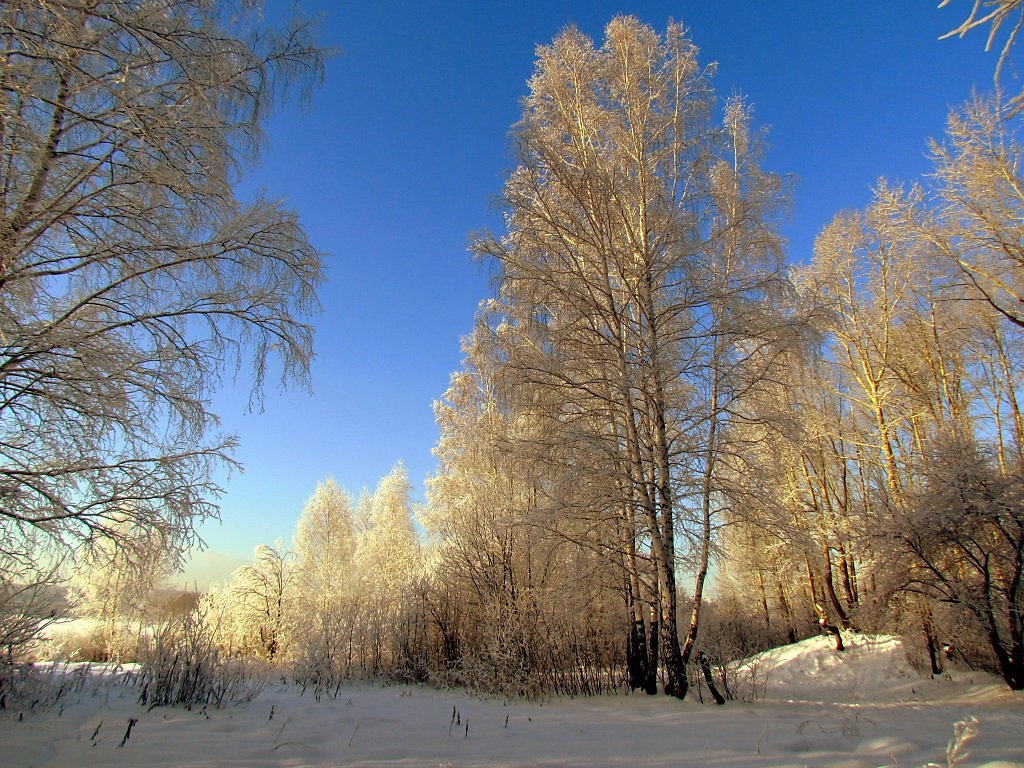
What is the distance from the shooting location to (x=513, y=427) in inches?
464

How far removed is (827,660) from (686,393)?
10463 millimetres

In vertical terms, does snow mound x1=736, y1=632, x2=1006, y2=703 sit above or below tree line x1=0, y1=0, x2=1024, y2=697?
below

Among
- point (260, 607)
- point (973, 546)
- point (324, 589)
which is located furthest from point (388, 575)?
point (973, 546)

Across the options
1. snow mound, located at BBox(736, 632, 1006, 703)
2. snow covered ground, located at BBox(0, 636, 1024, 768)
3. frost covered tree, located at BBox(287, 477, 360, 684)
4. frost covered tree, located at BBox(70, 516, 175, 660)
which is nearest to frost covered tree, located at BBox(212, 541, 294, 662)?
frost covered tree, located at BBox(287, 477, 360, 684)

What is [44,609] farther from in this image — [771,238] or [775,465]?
[771,238]

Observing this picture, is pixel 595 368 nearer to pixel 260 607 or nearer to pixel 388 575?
pixel 388 575

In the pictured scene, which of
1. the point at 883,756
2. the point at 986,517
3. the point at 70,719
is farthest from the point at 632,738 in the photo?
the point at 986,517

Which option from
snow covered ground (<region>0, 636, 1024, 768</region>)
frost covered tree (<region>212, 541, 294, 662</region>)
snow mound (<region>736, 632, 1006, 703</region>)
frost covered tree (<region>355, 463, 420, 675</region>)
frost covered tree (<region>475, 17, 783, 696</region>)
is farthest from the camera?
frost covered tree (<region>212, 541, 294, 662</region>)

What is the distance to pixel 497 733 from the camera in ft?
16.1

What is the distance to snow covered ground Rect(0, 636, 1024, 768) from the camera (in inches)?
144

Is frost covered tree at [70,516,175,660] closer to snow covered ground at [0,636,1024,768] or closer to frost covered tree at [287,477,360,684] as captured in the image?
snow covered ground at [0,636,1024,768]

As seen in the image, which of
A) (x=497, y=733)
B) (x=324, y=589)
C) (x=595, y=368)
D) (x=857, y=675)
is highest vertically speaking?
(x=595, y=368)

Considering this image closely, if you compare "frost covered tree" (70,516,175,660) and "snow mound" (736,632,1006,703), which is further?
"snow mound" (736,632,1006,703)

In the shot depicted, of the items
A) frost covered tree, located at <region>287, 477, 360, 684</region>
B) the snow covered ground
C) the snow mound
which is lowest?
the snow mound
